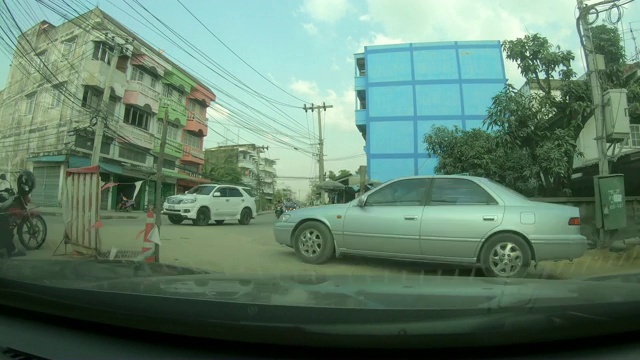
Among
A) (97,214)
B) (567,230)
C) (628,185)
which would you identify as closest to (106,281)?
(97,214)

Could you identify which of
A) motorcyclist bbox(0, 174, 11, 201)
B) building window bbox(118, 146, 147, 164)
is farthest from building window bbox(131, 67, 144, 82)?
motorcyclist bbox(0, 174, 11, 201)

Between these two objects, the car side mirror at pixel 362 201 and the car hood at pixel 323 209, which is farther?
the car hood at pixel 323 209

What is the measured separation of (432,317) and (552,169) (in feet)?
31.1

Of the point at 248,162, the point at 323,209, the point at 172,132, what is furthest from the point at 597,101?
the point at 248,162

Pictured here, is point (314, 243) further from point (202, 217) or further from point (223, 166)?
point (223, 166)

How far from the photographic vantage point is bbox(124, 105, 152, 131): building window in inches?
728

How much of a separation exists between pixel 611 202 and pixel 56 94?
37.3 feet

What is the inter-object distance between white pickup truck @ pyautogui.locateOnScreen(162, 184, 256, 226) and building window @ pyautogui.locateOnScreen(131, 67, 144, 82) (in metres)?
6.99

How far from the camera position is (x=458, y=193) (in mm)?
5500

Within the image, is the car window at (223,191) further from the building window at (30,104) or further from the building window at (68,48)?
the building window at (30,104)

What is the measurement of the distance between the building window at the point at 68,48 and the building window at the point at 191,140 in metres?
16.8

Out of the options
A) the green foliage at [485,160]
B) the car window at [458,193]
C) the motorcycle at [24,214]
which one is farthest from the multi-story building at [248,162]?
the car window at [458,193]

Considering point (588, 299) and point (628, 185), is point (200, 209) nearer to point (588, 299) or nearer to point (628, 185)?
point (588, 299)

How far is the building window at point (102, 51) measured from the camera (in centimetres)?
1295
